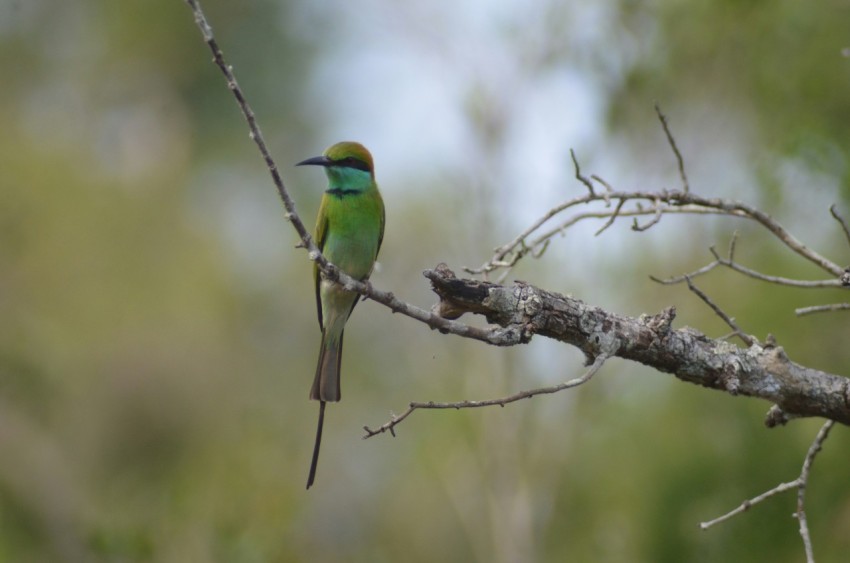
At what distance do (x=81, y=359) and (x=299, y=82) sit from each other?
322 inches

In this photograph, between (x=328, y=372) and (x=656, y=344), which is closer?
(x=656, y=344)

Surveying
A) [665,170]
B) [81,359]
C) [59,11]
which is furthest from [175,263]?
[59,11]

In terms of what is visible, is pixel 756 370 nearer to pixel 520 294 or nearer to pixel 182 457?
pixel 520 294

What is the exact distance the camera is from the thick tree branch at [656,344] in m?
2.23

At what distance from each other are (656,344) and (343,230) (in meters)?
1.57

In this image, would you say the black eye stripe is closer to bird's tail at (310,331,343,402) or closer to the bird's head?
the bird's head

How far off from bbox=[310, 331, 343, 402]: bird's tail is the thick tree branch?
110 cm

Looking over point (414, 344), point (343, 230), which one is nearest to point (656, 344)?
point (343, 230)

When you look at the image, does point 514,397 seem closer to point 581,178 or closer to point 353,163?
point 581,178

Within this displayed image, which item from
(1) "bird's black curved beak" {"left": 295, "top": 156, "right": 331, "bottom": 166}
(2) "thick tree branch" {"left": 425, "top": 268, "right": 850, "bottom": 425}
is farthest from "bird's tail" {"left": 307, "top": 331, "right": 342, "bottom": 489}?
(2) "thick tree branch" {"left": 425, "top": 268, "right": 850, "bottom": 425}

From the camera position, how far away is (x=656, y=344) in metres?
2.31

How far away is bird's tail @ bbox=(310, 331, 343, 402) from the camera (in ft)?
10.9

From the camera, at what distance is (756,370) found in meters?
2.35

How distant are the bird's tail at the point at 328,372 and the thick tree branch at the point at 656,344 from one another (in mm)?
1100
